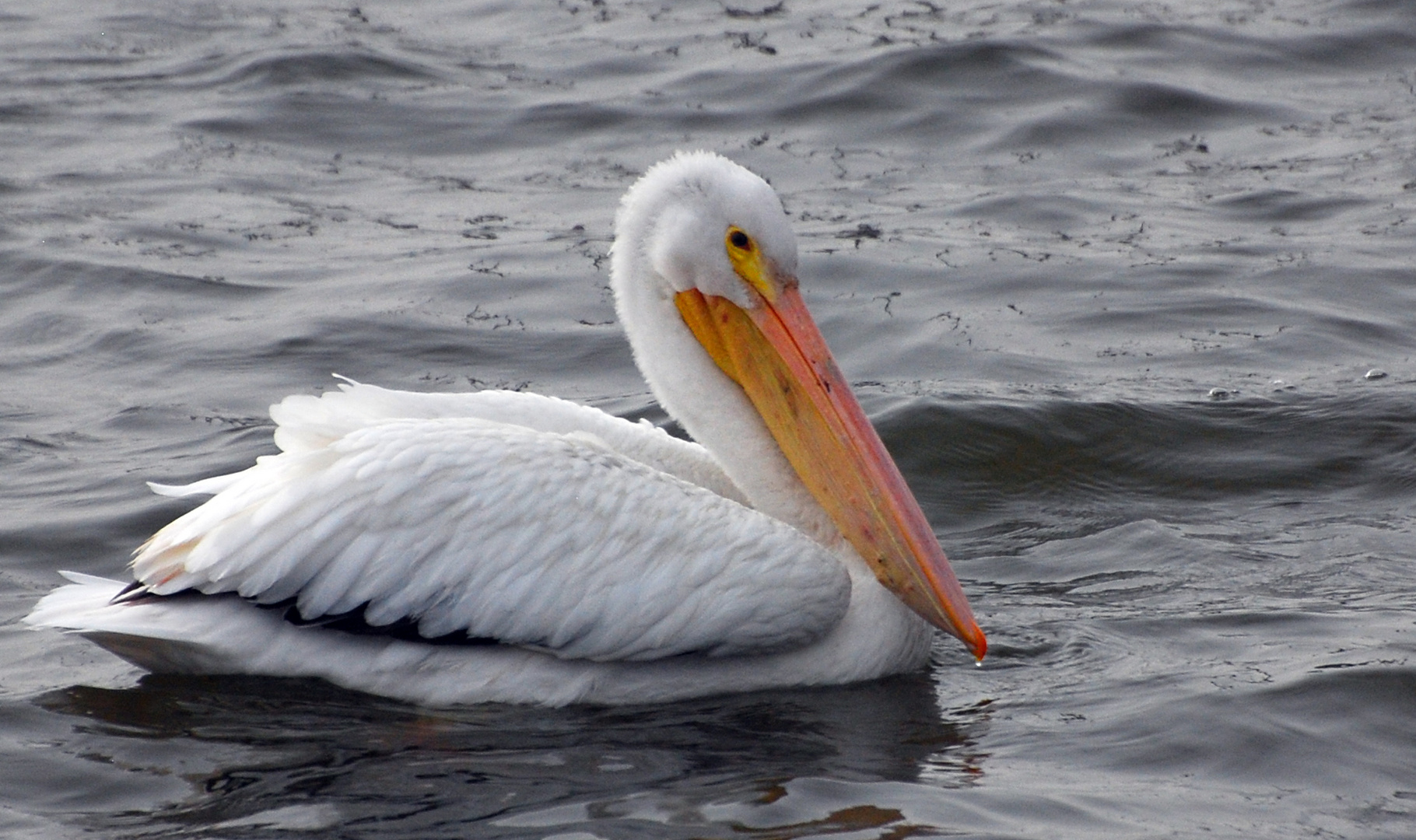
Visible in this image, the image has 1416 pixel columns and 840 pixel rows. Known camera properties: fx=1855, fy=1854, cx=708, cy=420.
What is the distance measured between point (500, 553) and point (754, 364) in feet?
3.14

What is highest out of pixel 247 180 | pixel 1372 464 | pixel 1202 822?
pixel 247 180

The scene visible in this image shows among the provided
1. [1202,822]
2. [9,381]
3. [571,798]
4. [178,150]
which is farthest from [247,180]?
[1202,822]

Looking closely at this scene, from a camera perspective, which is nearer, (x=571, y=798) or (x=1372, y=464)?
(x=571, y=798)

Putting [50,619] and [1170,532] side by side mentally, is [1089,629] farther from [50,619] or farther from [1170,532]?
[50,619]

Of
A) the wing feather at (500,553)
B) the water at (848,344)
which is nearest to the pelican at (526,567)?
the wing feather at (500,553)

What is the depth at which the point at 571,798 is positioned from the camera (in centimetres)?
414

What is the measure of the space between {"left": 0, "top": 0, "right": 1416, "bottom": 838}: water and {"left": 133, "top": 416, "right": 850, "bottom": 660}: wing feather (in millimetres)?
263

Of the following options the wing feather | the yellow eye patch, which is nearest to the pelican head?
the yellow eye patch

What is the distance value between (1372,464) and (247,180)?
6085 mm

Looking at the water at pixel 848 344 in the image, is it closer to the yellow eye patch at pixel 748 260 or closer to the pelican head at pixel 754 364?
the pelican head at pixel 754 364

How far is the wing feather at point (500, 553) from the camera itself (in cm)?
452

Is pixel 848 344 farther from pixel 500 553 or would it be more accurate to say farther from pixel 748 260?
pixel 500 553

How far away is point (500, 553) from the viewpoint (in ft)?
15.0

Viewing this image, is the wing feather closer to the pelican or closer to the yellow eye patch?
the pelican
